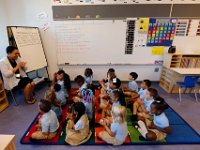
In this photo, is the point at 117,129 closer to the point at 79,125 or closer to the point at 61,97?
the point at 79,125

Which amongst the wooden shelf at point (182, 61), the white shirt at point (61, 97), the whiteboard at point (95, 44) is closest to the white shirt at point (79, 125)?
the white shirt at point (61, 97)

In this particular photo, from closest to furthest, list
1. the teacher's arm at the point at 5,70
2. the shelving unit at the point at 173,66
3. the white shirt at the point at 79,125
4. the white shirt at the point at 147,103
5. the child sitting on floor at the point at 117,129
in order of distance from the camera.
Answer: the child sitting on floor at the point at 117,129, the white shirt at the point at 79,125, the white shirt at the point at 147,103, the teacher's arm at the point at 5,70, the shelving unit at the point at 173,66

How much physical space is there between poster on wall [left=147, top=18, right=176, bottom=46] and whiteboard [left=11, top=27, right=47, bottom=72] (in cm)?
269

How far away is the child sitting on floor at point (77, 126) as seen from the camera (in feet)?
6.06

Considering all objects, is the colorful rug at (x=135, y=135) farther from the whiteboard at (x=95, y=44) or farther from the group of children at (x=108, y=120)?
the whiteboard at (x=95, y=44)

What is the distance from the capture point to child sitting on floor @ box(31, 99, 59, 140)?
188 cm

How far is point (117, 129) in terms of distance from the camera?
1.81 metres

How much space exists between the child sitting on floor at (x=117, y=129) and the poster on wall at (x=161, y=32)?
250 cm

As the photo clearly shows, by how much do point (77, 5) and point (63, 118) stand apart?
2.50 metres

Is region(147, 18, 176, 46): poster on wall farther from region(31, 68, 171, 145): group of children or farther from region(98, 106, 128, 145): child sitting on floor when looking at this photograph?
region(98, 106, 128, 145): child sitting on floor

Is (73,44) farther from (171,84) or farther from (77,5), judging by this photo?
(171,84)

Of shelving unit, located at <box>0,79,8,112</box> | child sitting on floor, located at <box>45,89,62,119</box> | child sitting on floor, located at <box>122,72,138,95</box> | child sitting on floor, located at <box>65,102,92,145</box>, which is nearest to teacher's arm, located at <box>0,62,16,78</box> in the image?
shelving unit, located at <box>0,79,8,112</box>

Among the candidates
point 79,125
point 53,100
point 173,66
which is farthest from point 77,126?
point 173,66

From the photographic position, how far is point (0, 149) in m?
→ 0.98
